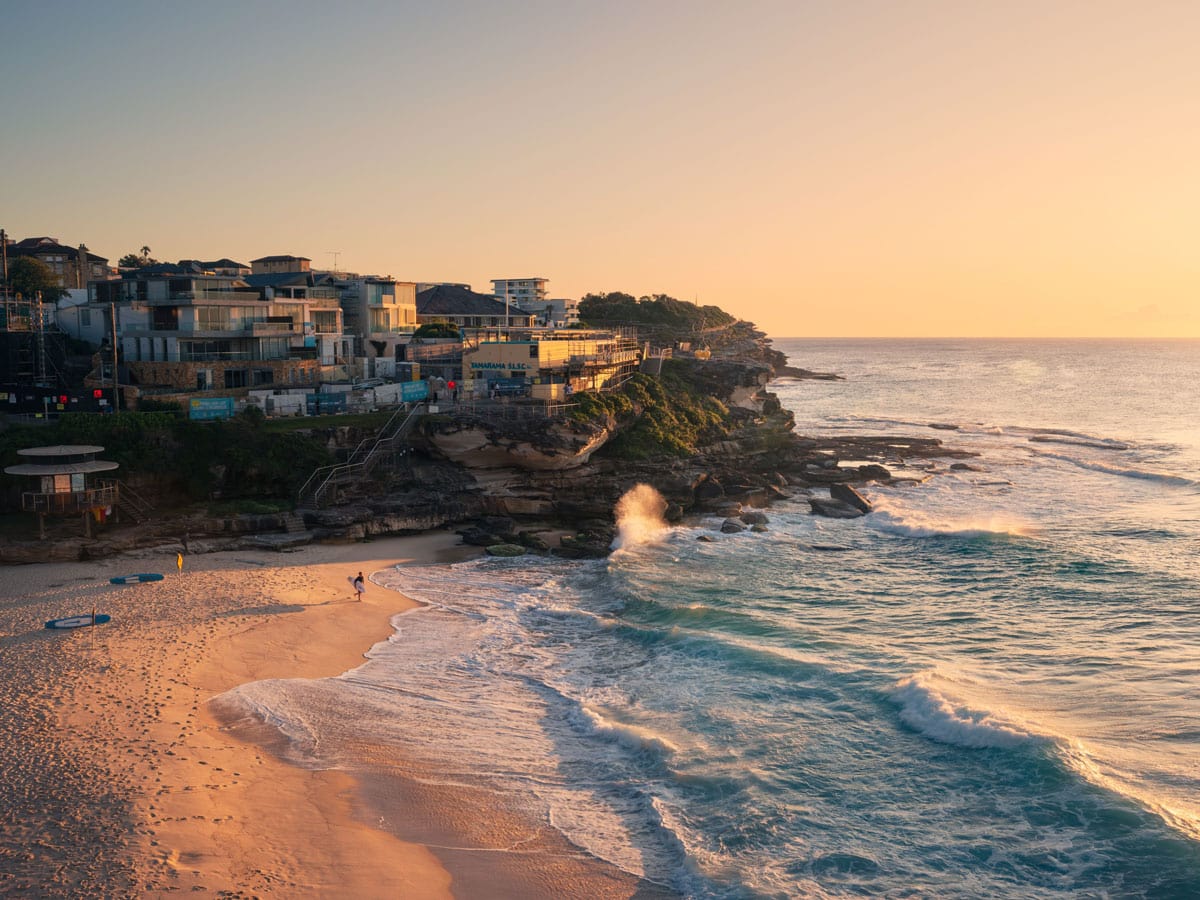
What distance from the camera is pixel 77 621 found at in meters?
28.0

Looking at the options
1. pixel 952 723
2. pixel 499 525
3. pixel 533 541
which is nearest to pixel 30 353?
pixel 499 525

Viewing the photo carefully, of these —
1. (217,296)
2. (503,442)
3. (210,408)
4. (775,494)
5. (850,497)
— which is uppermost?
(217,296)

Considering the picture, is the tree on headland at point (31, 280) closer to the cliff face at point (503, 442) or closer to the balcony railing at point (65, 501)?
the balcony railing at point (65, 501)

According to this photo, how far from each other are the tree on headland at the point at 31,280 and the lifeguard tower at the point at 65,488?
40042 millimetres

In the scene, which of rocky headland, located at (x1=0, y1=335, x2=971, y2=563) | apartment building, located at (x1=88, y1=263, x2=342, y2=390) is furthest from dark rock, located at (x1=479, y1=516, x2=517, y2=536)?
apartment building, located at (x1=88, y1=263, x2=342, y2=390)

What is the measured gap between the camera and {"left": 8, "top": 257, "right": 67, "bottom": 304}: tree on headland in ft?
233

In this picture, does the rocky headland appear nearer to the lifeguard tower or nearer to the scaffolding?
the lifeguard tower

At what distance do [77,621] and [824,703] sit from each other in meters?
22.4

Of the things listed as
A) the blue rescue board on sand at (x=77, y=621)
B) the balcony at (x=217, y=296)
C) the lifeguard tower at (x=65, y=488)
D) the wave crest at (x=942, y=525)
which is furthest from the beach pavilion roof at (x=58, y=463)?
the wave crest at (x=942, y=525)

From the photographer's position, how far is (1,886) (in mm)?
14984

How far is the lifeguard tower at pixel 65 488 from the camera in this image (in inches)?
1405

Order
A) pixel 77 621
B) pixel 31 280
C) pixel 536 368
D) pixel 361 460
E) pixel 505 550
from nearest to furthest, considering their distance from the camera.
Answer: pixel 77 621, pixel 505 550, pixel 361 460, pixel 536 368, pixel 31 280

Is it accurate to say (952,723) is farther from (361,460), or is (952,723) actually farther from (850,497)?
(361,460)

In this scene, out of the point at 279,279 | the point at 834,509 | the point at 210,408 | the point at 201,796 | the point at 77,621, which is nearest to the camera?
the point at 201,796
